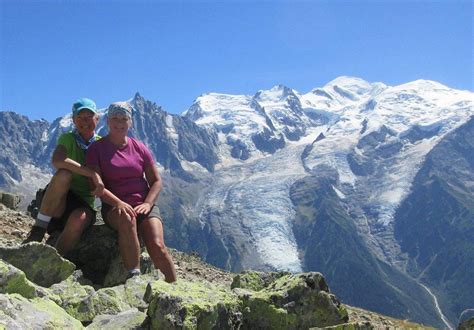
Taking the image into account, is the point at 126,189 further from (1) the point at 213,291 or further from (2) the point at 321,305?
(2) the point at 321,305

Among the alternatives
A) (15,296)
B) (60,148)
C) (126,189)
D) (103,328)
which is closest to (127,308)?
(103,328)

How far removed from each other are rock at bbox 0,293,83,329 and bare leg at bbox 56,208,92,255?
163 inches

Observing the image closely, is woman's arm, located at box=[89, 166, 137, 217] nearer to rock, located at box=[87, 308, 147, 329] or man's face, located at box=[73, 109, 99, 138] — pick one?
man's face, located at box=[73, 109, 99, 138]

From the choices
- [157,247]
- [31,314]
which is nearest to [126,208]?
[157,247]

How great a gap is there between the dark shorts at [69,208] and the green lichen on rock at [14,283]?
16.0 ft

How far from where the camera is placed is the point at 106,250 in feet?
42.2

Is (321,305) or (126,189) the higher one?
(126,189)

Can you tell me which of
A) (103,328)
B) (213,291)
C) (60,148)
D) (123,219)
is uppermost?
(60,148)

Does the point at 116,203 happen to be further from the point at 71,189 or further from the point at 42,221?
the point at 42,221

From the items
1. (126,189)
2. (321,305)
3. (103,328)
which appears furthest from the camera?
(126,189)

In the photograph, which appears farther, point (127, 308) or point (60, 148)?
point (60, 148)

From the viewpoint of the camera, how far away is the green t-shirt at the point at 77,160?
12609 millimetres

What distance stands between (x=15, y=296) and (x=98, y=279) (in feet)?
18.5

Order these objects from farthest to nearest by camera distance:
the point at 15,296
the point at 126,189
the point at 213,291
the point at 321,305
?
the point at 126,189 < the point at 321,305 < the point at 213,291 < the point at 15,296
